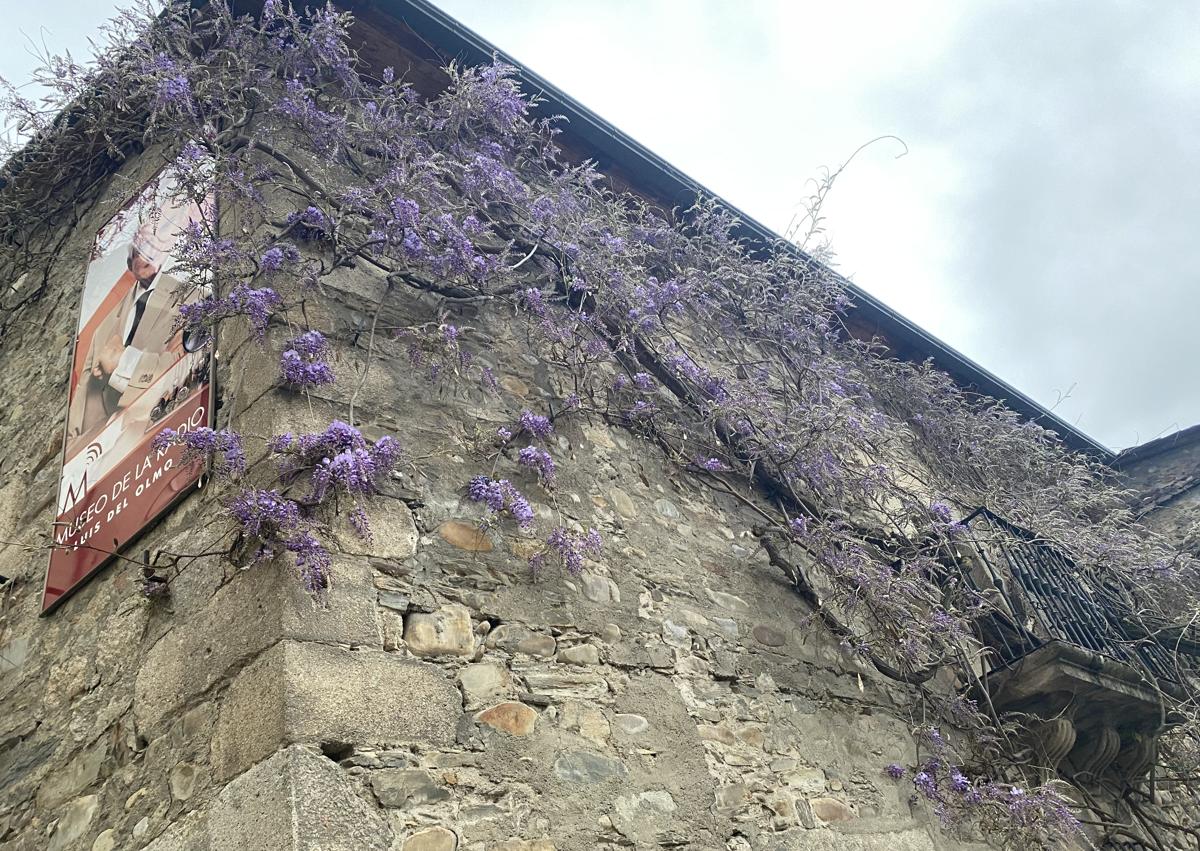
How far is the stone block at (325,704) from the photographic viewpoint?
2238 mm

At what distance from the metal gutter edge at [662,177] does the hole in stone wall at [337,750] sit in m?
3.50

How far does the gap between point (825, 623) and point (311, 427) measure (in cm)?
230

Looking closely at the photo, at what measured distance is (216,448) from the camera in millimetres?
2830

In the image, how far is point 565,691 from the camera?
284cm

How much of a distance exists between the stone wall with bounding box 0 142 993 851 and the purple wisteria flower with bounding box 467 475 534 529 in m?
0.07

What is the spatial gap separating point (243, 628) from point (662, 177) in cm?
389

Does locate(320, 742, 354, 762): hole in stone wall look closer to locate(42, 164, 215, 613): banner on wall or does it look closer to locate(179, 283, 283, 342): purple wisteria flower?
locate(42, 164, 215, 613): banner on wall

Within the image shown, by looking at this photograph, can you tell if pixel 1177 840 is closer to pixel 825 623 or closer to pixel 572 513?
pixel 825 623

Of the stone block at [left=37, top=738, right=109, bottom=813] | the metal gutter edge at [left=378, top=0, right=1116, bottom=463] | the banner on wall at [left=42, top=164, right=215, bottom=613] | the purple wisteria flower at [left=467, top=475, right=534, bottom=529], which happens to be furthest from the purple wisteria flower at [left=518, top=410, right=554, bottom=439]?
the metal gutter edge at [left=378, top=0, right=1116, bottom=463]

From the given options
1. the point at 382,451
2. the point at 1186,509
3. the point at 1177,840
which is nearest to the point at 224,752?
the point at 382,451

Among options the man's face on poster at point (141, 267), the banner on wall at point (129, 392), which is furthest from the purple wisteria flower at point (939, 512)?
the man's face on poster at point (141, 267)

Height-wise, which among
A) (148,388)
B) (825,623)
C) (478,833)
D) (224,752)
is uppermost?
(148,388)

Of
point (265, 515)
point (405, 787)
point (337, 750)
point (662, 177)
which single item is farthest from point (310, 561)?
point (662, 177)

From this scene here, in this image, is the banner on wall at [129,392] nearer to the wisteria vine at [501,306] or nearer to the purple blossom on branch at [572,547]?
the wisteria vine at [501,306]
